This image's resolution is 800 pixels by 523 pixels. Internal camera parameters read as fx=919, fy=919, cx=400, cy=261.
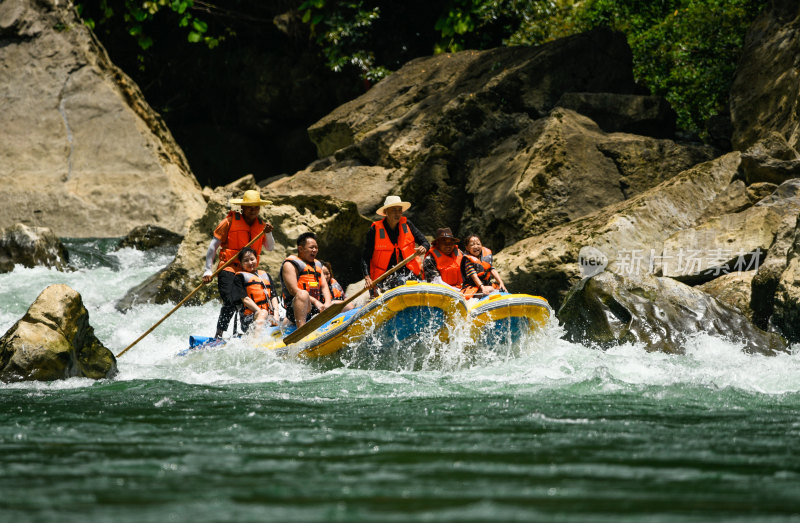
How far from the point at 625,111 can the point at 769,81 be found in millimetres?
1891

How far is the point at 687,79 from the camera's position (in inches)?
585

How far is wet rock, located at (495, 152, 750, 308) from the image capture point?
9203 millimetres

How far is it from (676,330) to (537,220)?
3.06 m

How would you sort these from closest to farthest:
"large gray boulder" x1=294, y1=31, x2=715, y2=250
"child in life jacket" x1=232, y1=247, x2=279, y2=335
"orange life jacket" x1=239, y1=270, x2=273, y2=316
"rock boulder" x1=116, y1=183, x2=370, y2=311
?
"child in life jacket" x1=232, y1=247, x2=279, y2=335 < "orange life jacket" x1=239, y1=270, x2=273, y2=316 < "large gray boulder" x1=294, y1=31, x2=715, y2=250 < "rock boulder" x1=116, y1=183, x2=370, y2=311

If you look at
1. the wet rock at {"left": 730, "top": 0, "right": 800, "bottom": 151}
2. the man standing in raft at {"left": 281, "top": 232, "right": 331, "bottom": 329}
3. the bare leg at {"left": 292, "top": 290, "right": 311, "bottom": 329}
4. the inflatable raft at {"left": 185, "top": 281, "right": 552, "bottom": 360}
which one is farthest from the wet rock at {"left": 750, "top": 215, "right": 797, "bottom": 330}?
the bare leg at {"left": 292, "top": 290, "right": 311, "bottom": 329}

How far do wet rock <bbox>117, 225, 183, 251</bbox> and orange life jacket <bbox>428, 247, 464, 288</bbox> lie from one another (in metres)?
7.09

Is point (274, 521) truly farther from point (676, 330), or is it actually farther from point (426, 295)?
point (676, 330)

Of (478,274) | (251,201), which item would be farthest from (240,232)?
(478,274)

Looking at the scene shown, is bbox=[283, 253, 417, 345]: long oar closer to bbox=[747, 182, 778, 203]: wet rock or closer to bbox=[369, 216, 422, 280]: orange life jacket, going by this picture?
bbox=[369, 216, 422, 280]: orange life jacket

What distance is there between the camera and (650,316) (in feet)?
25.8

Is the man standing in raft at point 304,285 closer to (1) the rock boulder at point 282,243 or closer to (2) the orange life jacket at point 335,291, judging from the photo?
(2) the orange life jacket at point 335,291

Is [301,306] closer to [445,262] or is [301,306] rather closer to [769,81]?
[445,262]

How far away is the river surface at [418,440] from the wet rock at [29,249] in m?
6.26
